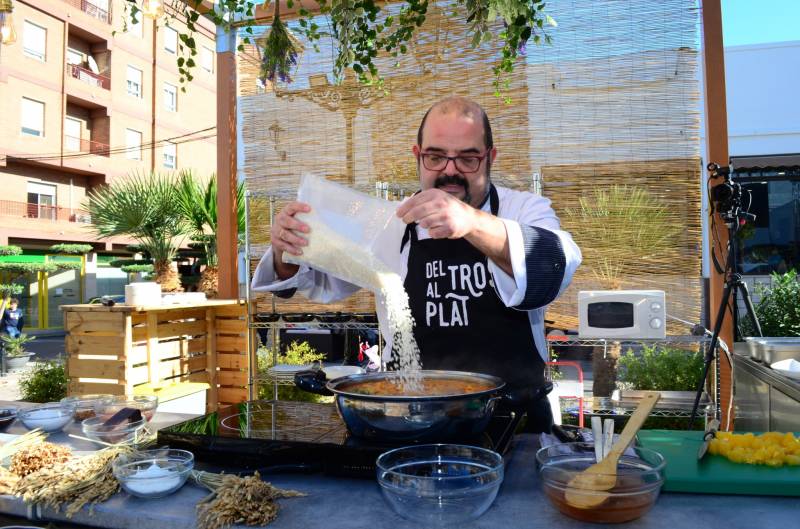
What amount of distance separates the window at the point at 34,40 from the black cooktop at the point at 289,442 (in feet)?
59.9

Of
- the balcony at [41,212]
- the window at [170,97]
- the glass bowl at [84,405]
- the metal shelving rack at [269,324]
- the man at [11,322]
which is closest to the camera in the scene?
the glass bowl at [84,405]

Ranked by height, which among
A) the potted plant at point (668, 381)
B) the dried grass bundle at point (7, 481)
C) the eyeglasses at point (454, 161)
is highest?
the eyeglasses at point (454, 161)

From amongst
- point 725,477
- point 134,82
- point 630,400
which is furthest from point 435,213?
point 134,82

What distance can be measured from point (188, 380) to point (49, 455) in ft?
11.8

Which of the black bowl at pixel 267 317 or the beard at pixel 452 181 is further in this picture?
the black bowl at pixel 267 317

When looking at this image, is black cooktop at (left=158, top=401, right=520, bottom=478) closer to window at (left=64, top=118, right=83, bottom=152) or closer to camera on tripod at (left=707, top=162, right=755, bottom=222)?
camera on tripod at (left=707, top=162, right=755, bottom=222)

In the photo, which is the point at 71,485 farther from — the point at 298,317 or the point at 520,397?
the point at 298,317

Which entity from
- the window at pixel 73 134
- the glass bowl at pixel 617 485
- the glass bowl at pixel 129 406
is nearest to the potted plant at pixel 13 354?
the glass bowl at pixel 129 406

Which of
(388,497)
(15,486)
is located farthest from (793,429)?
(15,486)

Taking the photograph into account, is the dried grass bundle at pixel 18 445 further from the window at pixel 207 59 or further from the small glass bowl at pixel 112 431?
the window at pixel 207 59

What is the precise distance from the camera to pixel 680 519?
87 cm

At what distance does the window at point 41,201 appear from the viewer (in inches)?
674

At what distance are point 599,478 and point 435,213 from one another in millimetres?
522

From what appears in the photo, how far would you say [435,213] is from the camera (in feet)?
3.68
